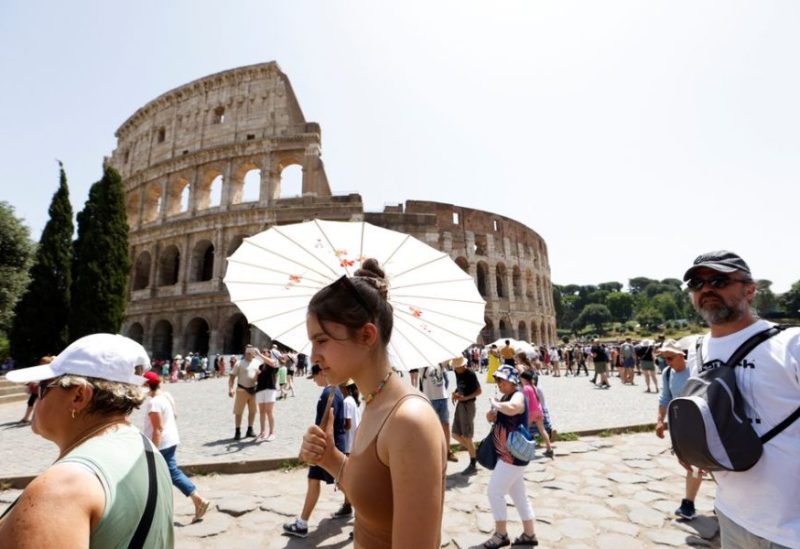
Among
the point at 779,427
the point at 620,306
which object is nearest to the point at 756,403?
the point at 779,427

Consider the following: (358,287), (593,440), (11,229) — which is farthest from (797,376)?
(11,229)

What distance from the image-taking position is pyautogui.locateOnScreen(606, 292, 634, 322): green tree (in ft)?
286

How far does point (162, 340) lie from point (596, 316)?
268 feet

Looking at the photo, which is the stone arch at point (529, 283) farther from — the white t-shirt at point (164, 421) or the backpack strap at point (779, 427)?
the backpack strap at point (779, 427)

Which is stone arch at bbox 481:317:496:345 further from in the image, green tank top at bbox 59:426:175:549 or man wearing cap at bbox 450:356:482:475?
green tank top at bbox 59:426:175:549

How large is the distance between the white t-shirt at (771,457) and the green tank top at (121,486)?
2313 mm

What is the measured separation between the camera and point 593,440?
6547mm

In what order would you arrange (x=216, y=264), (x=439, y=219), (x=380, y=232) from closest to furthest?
(x=380, y=232)
(x=216, y=264)
(x=439, y=219)

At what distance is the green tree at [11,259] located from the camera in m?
15.5

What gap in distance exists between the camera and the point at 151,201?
29000mm

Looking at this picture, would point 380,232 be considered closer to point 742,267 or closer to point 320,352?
point 320,352

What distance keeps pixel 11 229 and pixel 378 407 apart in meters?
21.8

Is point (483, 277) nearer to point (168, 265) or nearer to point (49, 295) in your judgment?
point (168, 265)

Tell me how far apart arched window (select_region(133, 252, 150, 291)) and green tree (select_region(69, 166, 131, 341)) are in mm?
7187
